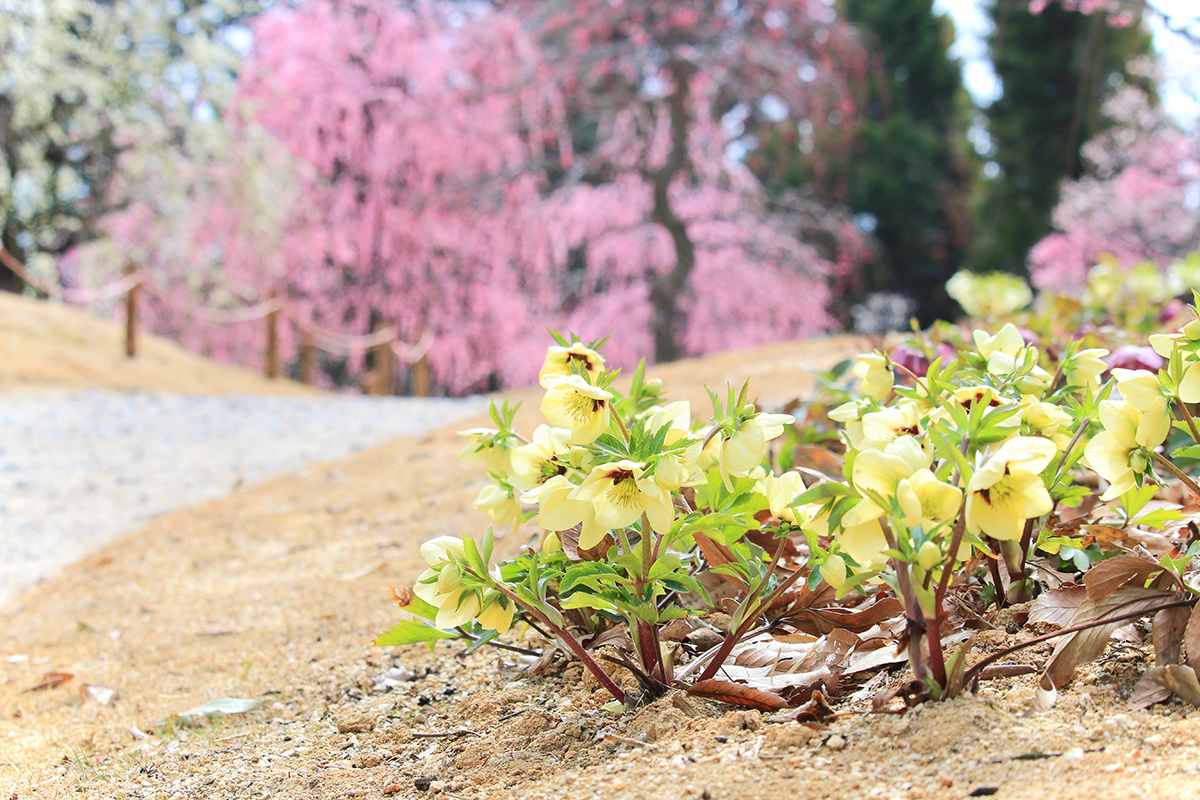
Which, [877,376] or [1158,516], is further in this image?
[877,376]

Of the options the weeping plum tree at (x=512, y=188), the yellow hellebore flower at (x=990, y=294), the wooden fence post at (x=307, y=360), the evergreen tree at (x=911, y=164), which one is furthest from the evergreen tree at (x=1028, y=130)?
the yellow hellebore flower at (x=990, y=294)

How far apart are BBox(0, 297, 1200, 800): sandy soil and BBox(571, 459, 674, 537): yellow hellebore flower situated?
26 cm

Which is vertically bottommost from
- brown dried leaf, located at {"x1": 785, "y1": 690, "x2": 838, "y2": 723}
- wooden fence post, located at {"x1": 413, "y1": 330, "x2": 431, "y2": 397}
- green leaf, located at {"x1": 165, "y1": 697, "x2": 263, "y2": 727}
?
wooden fence post, located at {"x1": 413, "y1": 330, "x2": 431, "y2": 397}

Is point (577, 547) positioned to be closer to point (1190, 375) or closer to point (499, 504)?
point (499, 504)

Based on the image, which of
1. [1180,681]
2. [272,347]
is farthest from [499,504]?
[272,347]

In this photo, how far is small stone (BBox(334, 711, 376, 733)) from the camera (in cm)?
130

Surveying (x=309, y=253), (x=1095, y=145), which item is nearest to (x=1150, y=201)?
(x=1095, y=145)

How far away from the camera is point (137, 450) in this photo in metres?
4.93

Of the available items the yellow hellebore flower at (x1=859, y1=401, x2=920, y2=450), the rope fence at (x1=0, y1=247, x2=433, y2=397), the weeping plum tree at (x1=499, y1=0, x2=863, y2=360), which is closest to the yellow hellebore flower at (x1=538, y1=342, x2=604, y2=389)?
the yellow hellebore flower at (x1=859, y1=401, x2=920, y2=450)

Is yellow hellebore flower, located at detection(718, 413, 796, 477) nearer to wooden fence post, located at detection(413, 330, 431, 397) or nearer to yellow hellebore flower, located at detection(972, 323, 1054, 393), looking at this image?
yellow hellebore flower, located at detection(972, 323, 1054, 393)

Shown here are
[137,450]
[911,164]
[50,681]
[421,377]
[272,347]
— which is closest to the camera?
[50,681]

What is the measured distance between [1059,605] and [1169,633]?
0.39 ft

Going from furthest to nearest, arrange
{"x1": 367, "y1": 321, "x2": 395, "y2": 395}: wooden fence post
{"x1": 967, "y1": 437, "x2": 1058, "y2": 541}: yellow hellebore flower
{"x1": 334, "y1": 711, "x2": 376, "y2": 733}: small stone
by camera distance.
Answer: {"x1": 367, "y1": 321, "x2": 395, "y2": 395}: wooden fence post
{"x1": 334, "y1": 711, "x2": 376, "y2": 733}: small stone
{"x1": 967, "y1": 437, "x2": 1058, "y2": 541}: yellow hellebore flower

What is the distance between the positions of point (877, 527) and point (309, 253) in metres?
9.77
